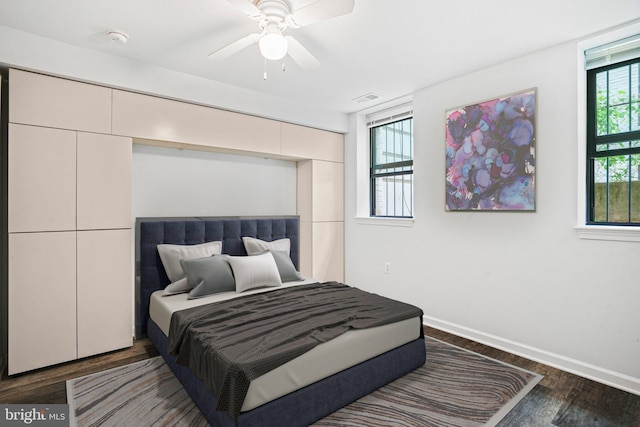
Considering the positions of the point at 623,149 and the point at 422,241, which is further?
the point at 422,241

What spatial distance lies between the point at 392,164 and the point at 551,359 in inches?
103

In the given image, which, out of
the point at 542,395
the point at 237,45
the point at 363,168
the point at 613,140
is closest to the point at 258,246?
the point at 363,168

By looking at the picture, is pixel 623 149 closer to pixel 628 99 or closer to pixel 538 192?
pixel 628 99

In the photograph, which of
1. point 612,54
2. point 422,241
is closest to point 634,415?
point 422,241

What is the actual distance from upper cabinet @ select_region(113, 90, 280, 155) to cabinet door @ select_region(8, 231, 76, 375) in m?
1.09

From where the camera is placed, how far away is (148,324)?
3223 mm

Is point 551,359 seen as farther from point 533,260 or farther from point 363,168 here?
point 363,168

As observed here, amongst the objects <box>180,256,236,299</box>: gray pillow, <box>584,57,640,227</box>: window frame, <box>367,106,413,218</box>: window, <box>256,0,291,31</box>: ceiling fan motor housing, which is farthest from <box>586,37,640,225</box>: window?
<box>180,256,236,299</box>: gray pillow

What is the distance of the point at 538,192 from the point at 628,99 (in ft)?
2.92

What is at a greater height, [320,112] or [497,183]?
[320,112]

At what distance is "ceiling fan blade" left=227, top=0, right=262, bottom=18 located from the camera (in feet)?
6.13

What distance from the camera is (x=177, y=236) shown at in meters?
3.46

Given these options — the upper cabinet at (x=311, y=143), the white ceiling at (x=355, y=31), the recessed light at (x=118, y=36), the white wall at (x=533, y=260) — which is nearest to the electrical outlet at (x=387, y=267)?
the white wall at (x=533, y=260)

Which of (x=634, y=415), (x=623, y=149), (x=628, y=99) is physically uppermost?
(x=628, y=99)
